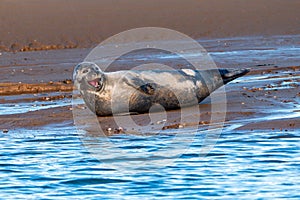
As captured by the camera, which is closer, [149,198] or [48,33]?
[149,198]

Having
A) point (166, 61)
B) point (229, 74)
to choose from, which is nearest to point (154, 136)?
point (229, 74)

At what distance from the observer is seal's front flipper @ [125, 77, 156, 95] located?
987 cm

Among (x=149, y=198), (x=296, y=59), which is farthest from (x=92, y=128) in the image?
(x=296, y=59)

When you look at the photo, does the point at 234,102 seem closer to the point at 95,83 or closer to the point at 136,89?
the point at 136,89

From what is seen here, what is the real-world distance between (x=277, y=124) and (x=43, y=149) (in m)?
2.52

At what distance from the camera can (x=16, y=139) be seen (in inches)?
360

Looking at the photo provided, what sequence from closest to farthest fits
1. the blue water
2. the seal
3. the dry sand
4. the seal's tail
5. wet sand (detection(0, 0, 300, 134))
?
1. the blue water
2. the seal
3. wet sand (detection(0, 0, 300, 134))
4. the seal's tail
5. the dry sand

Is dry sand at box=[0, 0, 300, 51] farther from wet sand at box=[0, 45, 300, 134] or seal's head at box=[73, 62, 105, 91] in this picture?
seal's head at box=[73, 62, 105, 91]

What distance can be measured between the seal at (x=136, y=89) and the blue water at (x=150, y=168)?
78 cm

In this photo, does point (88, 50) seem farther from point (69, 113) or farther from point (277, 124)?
point (277, 124)

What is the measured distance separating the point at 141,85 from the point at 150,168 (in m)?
2.49

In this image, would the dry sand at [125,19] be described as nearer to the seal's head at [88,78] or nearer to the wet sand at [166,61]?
the wet sand at [166,61]

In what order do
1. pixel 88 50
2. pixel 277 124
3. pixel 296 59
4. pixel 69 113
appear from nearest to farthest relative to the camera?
pixel 277 124 < pixel 69 113 < pixel 296 59 < pixel 88 50

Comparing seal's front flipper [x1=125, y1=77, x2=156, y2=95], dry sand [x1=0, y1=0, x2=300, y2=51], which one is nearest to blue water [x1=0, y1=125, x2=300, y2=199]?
seal's front flipper [x1=125, y1=77, x2=156, y2=95]
